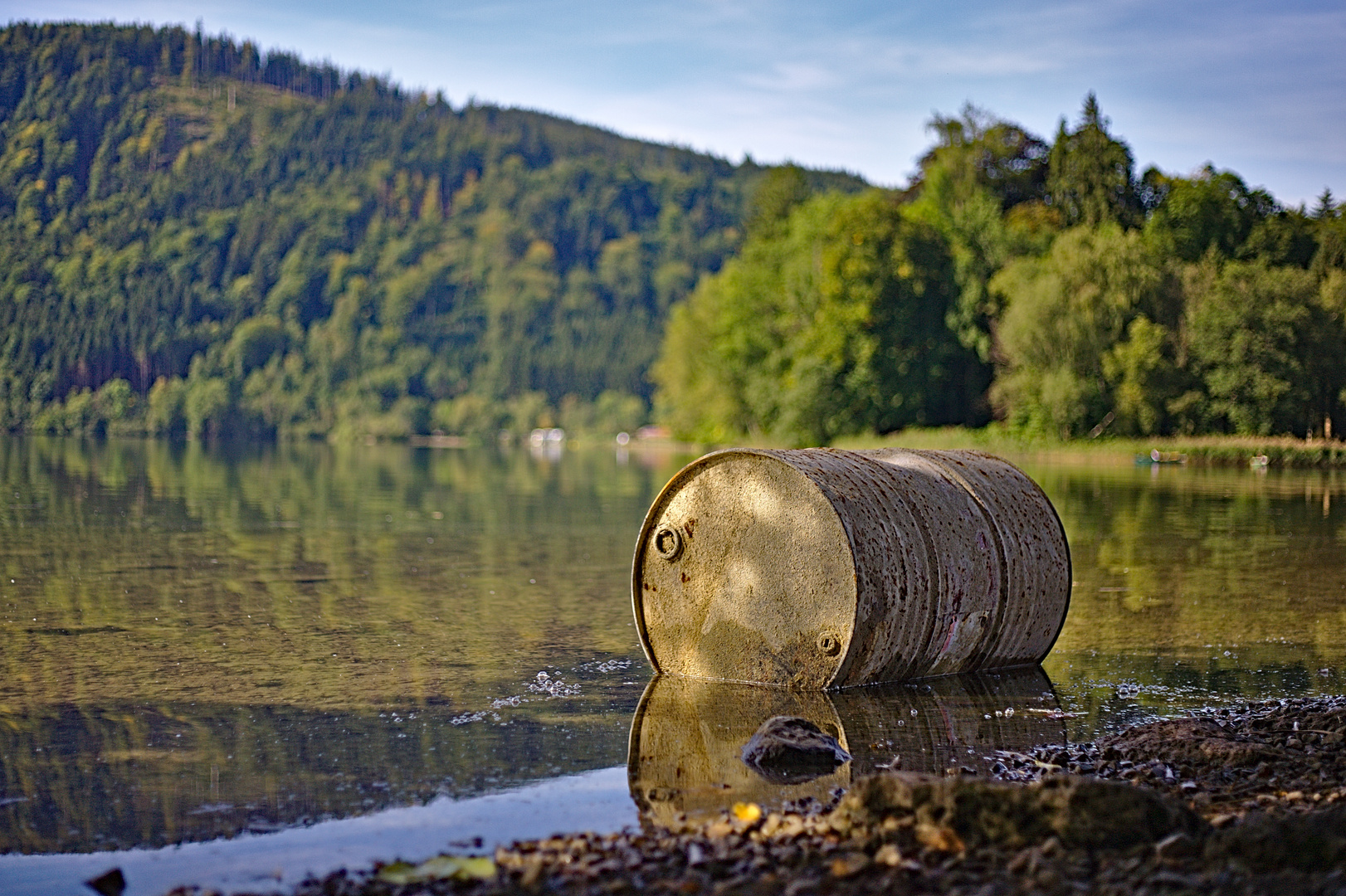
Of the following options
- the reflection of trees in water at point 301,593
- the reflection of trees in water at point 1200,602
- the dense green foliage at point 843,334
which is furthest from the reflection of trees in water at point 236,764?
the dense green foliage at point 843,334

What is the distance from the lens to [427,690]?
30.3 feet

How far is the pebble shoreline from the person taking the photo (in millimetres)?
5051

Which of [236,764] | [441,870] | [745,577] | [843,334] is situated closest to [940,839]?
[441,870]

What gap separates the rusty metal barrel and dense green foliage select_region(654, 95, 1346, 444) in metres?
58.5

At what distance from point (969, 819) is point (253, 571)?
12.3 meters

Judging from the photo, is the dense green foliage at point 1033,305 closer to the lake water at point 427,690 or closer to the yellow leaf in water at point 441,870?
the lake water at point 427,690

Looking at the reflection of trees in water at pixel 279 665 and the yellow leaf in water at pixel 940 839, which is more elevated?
the yellow leaf in water at pixel 940 839

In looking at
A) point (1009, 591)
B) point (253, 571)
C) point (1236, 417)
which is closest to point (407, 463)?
point (1236, 417)

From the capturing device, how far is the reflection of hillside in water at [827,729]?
675 centimetres

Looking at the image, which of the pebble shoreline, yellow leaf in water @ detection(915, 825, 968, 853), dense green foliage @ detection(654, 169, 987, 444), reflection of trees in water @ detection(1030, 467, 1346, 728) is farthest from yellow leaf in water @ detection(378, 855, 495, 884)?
dense green foliage @ detection(654, 169, 987, 444)

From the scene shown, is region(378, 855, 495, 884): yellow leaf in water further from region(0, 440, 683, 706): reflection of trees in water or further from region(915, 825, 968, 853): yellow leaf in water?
region(0, 440, 683, 706): reflection of trees in water

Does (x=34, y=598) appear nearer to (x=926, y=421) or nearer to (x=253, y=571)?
(x=253, y=571)

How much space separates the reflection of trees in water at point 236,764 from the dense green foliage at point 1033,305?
62121 mm

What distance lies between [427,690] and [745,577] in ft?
7.76
